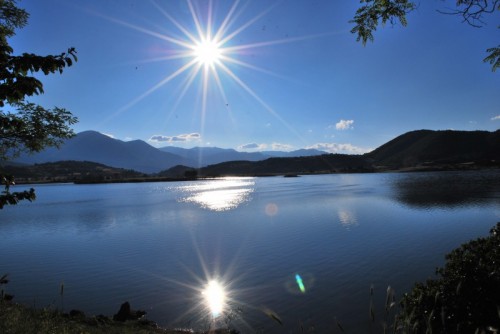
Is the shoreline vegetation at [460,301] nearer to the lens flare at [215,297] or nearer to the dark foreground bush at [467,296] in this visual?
the dark foreground bush at [467,296]

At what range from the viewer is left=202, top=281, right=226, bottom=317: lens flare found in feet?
69.8

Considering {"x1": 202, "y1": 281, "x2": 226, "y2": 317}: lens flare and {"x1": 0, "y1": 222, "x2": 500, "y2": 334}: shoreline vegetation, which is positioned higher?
{"x1": 0, "y1": 222, "x2": 500, "y2": 334}: shoreline vegetation

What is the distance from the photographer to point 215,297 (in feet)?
76.8

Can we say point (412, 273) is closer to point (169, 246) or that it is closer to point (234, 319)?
point (234, 319)

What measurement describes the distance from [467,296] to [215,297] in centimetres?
1626

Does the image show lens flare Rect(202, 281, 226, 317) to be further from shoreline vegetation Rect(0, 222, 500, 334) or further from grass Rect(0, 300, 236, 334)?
shoreline vegetation Rect(0, 222, 500, 334)

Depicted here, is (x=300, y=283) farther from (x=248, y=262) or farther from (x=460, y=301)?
(x=460, y=301)

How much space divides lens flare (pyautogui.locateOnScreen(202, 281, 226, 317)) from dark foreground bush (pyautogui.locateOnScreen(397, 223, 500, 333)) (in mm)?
12267

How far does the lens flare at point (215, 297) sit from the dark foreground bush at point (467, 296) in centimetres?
1227

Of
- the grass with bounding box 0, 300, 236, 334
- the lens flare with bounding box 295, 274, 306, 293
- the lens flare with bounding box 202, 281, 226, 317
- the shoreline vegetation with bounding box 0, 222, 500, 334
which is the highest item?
the shoreline vegetation with bounding box 0, 222, 500, 334

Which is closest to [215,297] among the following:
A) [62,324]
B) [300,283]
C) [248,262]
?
[300,283]

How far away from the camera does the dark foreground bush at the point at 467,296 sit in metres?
11.2

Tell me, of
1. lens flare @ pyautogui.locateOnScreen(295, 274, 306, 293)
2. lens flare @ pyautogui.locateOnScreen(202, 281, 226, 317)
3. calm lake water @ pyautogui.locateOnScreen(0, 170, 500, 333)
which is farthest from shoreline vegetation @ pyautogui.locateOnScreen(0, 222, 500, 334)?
lens flare @ pyautogui.locateOnScreen(295, 274, 306, 293)

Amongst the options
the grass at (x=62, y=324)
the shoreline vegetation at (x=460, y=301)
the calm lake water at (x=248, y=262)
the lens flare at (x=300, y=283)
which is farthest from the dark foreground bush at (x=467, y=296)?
the lens flare at (x=300, y=283)
